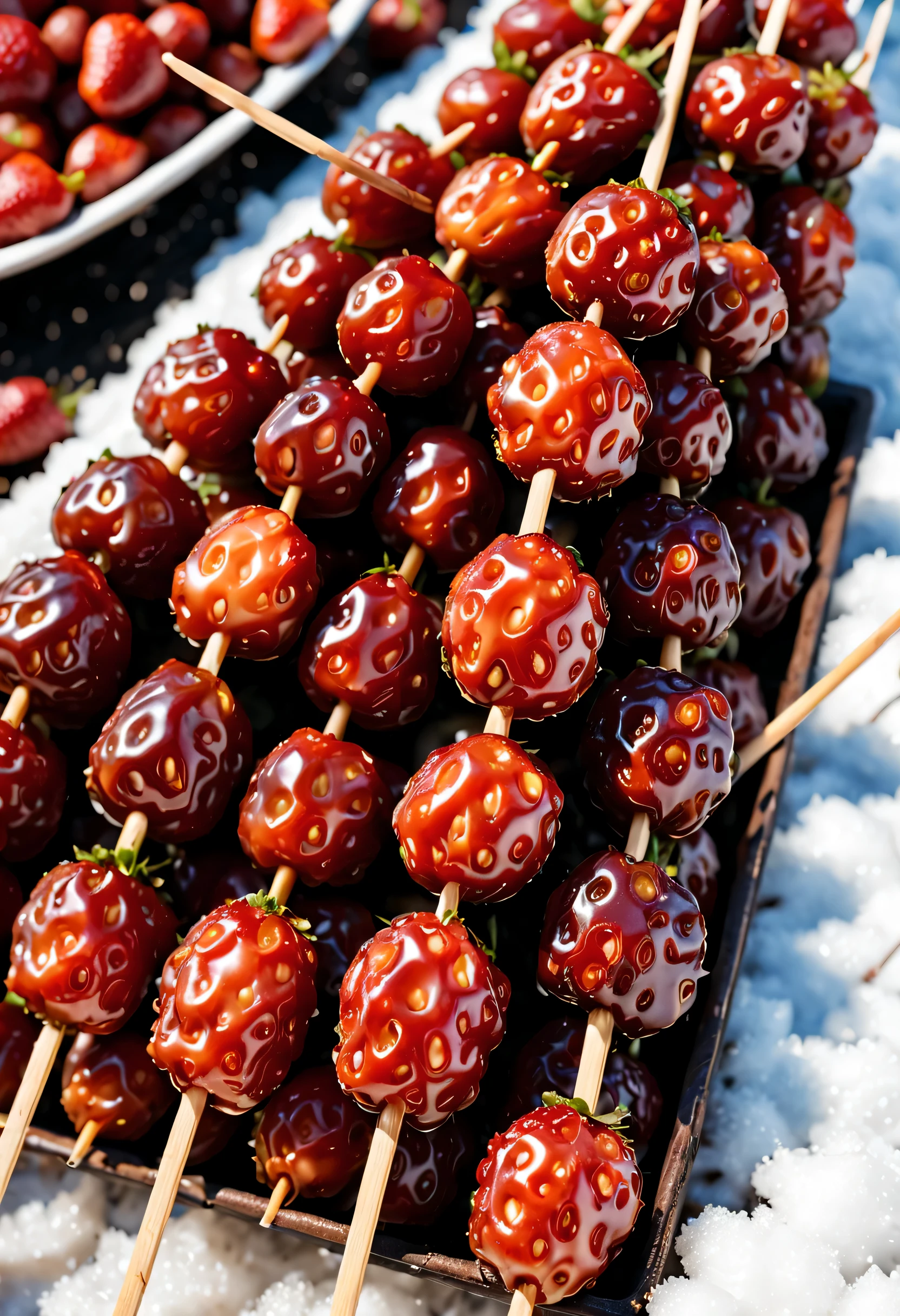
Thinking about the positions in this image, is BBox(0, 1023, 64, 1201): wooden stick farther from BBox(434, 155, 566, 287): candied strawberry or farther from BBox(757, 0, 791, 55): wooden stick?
BBox(757, 0, 791, 55): wooden stick

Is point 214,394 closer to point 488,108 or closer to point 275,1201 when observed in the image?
point 488,108

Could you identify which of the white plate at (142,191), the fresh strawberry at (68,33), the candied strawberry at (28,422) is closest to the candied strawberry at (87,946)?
the candied strawberry at (28,422)

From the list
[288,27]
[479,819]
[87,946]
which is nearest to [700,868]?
[479,819]

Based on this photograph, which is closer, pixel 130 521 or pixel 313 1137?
pixel 313 1137

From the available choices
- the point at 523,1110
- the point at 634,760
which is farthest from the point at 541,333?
the point at 523,1110

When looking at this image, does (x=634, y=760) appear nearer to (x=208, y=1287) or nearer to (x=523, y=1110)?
(x=523, y=1110)

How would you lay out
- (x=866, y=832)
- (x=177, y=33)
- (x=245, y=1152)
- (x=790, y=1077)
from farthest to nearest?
(x=177, y=33) < (x=866, y=832) < (x=790, y=1077) < (x=245, y=1152)

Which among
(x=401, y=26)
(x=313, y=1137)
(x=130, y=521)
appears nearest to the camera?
(x=313, y=1137)
